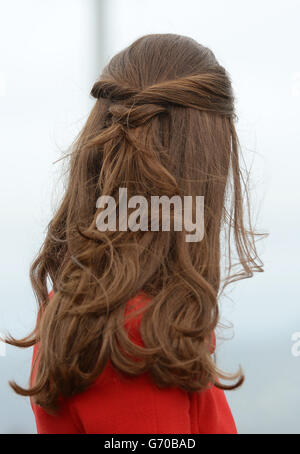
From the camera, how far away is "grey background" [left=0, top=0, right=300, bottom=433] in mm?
1361

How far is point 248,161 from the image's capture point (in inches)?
57.7

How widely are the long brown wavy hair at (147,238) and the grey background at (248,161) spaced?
2.13 ft

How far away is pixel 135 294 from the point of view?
66cm

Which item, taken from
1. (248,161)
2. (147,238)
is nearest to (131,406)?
(147,238)

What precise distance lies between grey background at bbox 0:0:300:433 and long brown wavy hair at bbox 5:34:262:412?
65cm

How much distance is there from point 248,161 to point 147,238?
874 mm

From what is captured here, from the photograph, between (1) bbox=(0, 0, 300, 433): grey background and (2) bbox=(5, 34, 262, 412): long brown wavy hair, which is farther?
(1) bbox=(0, 0, 300, 433): grey background

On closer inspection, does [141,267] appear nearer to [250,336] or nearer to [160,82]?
[160,82]

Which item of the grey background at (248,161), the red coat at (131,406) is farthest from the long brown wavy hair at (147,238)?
the grey background at (248,161)

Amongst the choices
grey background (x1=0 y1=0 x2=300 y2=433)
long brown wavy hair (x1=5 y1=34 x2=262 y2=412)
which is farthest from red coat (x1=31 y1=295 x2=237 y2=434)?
grey background (x1=0 y1=0 x2=300 y2=433)

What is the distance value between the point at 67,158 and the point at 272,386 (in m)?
0.90

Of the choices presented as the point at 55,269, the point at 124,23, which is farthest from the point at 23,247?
the point at 124,23

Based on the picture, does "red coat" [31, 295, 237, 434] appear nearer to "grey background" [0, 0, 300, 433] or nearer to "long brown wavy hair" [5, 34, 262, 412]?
"long brown wavy hair" [5, 34, 262, 412]

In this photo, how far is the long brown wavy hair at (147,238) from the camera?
64 centimetres
